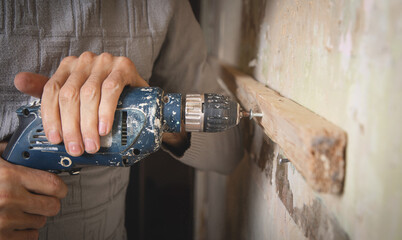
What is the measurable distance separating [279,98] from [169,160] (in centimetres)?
117

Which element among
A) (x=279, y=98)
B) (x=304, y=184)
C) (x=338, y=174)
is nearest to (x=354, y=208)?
(x=338, y=174)

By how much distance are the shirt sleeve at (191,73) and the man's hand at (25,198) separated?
1.24 feet

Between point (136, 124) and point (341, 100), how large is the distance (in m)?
0.39

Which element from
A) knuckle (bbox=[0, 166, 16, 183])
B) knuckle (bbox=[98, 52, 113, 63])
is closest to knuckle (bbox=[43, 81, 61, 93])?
knuckle (bbox=[98, 52, 113, 63])

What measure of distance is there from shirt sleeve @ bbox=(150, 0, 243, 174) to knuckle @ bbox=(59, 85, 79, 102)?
413mm

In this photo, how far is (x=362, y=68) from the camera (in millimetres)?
357

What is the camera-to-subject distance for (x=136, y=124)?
24.5 inches

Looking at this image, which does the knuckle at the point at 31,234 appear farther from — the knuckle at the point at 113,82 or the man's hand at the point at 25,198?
the knuckle at the point at 113,82

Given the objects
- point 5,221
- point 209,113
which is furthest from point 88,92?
point 5,221

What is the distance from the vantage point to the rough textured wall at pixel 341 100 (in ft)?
1.03

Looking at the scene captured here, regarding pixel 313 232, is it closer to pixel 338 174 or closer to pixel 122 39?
pixel 338 174

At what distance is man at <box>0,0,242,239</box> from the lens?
23.1 inches

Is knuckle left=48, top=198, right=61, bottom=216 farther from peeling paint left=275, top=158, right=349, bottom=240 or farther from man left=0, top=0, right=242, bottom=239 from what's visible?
peeling paint left=275, top=158, right=349, bottom=240

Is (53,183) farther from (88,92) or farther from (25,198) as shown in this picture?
(88,92)
